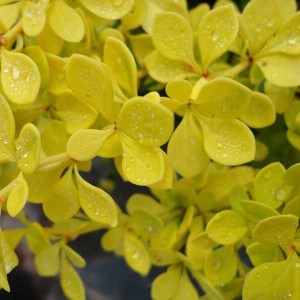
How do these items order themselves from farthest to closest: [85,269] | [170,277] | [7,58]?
Answer: 1. [85,269]
2. [170,277]
3. [7,58]

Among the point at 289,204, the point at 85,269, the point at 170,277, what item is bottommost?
the point at 85,269

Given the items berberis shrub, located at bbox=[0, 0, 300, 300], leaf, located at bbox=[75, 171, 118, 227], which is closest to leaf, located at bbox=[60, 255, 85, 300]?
berberis shrub, located at bbox=[0, 0, 300, 300]

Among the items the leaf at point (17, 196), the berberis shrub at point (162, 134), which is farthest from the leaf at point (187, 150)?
the leaf at point (17, 196)

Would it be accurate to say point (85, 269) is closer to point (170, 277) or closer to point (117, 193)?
point (117, 193)

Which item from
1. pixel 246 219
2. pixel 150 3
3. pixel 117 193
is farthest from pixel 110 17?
pixel 117 193

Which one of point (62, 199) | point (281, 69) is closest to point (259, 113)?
point (281, 69)

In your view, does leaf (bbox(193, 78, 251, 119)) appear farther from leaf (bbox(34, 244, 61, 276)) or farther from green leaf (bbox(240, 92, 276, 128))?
leaf (bbox(34, 244, 61, 276))

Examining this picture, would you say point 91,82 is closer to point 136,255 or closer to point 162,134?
point 162,134
